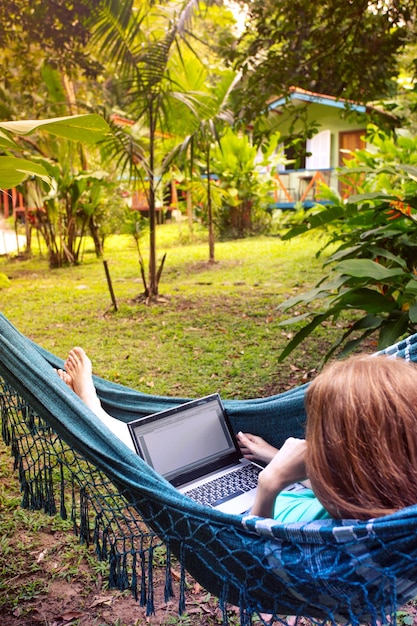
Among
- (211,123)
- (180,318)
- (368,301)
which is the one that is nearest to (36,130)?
(368,301)

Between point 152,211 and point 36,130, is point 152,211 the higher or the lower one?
the lower one

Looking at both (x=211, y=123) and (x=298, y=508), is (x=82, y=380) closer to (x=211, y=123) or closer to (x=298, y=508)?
(x=298, y=508)

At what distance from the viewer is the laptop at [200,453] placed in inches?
60.4

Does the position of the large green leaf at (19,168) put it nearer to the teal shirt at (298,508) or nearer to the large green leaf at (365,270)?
the teal shirt at (298,508)

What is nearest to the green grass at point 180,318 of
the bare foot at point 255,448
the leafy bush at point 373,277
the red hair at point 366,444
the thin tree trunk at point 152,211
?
the thin tree trunk at point 152,211

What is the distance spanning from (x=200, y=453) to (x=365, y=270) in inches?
53.3

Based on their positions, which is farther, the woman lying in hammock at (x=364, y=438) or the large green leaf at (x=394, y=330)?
the large green leaf at (x=394, y=330)

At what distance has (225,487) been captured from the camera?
1560 mm

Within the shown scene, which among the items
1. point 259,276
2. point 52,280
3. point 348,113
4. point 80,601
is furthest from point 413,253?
point 52,280

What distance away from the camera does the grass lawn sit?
1743 mm

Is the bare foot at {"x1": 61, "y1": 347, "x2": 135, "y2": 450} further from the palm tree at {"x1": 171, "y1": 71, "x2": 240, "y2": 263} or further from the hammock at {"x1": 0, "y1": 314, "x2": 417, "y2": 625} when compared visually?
the palm tree at {"x1": 171, "y1": 71, "x2": 240, "y2": 263}

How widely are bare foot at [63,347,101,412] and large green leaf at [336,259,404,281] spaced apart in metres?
1.28

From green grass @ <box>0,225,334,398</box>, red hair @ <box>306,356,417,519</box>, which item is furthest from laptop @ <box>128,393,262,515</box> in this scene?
green grass @ <box>0,225,334,398</box>

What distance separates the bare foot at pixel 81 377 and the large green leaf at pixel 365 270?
1281 mm
